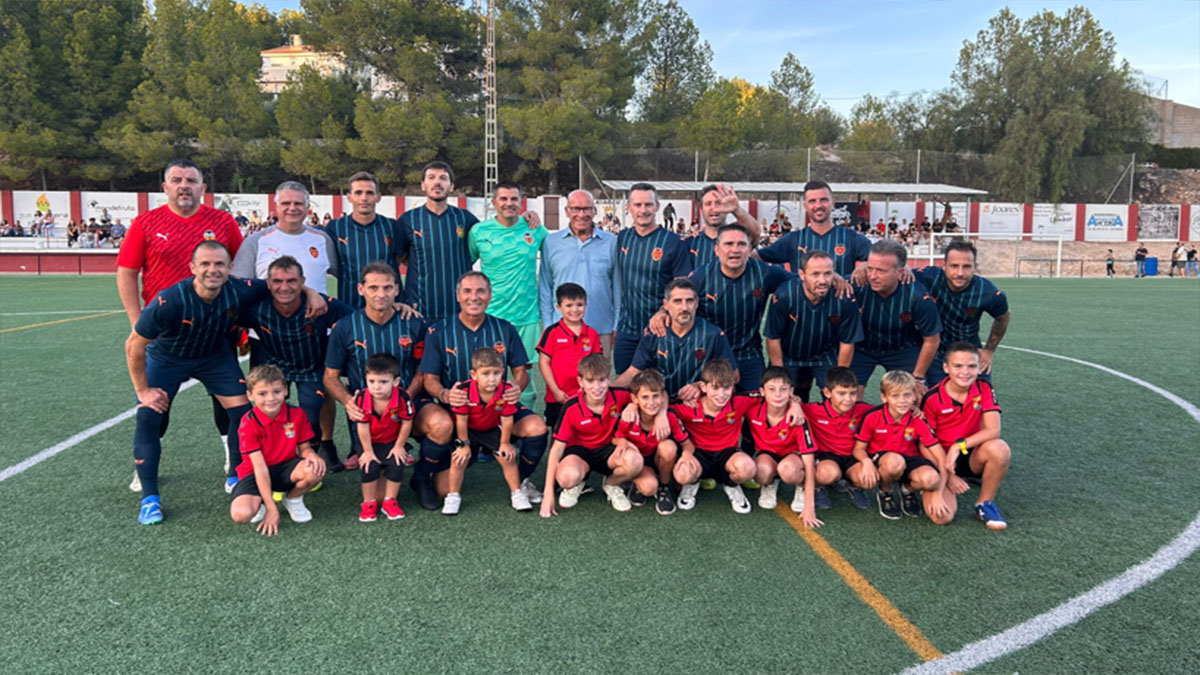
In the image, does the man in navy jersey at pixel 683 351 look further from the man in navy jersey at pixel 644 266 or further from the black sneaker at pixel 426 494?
the black sneaker at pixel 426 494

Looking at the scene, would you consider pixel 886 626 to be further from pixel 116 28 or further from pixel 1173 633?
pixel 116 28

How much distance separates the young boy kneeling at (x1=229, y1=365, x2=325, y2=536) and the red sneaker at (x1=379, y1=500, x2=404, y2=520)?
14.5 inches

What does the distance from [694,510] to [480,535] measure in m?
1.17

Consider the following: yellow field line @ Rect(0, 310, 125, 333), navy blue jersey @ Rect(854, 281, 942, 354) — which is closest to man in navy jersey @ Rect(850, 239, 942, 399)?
navy blue jersey @ Rect(854, 281, 942, 354)

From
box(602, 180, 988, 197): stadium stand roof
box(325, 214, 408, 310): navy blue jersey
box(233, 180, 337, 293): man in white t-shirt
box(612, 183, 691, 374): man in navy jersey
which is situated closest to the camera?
box(233, 180, 337, 293): man in white t-shirt

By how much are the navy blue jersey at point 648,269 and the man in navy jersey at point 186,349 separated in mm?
2037

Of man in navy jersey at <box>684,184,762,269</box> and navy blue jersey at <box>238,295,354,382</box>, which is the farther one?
man in navy jersey at <box>684,184,762,269</box>

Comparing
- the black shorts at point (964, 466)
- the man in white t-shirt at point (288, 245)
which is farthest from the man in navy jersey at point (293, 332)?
the black shorts at point (964, 466)

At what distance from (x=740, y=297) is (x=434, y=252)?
208cm

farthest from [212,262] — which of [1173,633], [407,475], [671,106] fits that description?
[671,106]

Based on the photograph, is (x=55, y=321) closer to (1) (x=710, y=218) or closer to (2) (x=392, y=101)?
(1) (x=710, y=218)

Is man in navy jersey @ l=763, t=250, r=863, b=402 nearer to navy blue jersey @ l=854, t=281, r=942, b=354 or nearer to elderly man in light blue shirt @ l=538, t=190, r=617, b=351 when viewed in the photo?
navy blue jersey @ l=854, t=281, r=942, b=354

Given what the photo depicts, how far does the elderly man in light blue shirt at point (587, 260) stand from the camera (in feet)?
17.4

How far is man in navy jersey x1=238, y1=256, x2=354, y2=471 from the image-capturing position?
426 centimetres
